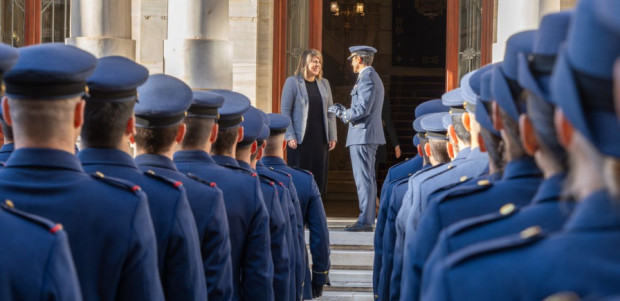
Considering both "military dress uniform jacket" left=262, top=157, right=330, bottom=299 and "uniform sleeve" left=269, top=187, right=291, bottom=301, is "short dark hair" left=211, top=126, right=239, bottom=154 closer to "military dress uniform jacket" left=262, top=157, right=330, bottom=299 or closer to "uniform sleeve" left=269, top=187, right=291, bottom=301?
"uniform sleeve" left=269, top=187, right=291, bottom=301

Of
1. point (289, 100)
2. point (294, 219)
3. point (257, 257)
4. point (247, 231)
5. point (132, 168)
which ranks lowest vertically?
point (294, 219)

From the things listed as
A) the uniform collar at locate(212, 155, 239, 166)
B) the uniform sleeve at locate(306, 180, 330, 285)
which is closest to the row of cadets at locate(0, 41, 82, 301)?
the uniform collar at locate(212, 155, 239, 166)

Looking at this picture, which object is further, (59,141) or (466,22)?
(466,22)

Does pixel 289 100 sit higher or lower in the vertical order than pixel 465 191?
lower

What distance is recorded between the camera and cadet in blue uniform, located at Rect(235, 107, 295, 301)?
5.62 meters

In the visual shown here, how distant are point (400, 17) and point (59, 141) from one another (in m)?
22.8

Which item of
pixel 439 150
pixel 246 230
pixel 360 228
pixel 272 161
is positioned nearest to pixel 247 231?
pixel 246 230

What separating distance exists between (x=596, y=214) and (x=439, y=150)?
4.87 meters

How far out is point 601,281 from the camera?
4.99 ft

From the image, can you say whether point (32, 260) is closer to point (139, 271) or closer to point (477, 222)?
point (139, 271)

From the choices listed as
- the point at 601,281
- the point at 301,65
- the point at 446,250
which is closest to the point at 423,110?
the point at 301,65

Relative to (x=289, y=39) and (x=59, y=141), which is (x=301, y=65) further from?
(x=59, y=141)

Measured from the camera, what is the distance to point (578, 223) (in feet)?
5.03

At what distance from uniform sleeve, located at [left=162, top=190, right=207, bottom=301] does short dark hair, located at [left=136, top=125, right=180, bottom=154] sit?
1.49 feet
